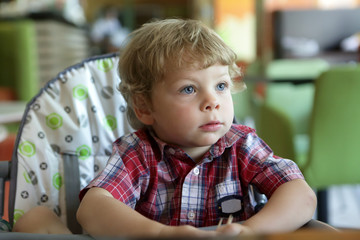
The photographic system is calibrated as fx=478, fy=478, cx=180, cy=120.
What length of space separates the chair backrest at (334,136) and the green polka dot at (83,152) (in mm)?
876

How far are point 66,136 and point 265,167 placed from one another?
51 cm

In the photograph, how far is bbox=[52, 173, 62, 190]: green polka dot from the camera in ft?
3.71

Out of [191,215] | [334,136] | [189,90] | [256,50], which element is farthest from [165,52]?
[256,50]

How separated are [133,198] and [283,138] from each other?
3.01ft

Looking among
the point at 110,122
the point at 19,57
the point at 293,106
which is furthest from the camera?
the point at 19,57

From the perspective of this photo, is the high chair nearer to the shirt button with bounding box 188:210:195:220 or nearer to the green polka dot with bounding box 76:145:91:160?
the green polka dot with bounding box 76:145:91:160

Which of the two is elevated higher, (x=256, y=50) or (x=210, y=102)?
(x=210, y=102)

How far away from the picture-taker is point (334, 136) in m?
1.76

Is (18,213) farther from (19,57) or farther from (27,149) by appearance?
(19,57)

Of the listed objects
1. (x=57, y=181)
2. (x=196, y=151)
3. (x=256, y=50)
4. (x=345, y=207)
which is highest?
(x=196, y=151)

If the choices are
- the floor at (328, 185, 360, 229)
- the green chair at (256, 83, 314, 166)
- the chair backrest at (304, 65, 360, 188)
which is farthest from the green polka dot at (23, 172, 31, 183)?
the floor at (328, 185, 360, 229)

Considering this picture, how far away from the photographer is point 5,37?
3832 millimetres

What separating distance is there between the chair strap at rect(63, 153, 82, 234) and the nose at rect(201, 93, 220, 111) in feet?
1.41

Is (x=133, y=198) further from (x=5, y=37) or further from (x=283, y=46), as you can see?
(x=283, y=46)
